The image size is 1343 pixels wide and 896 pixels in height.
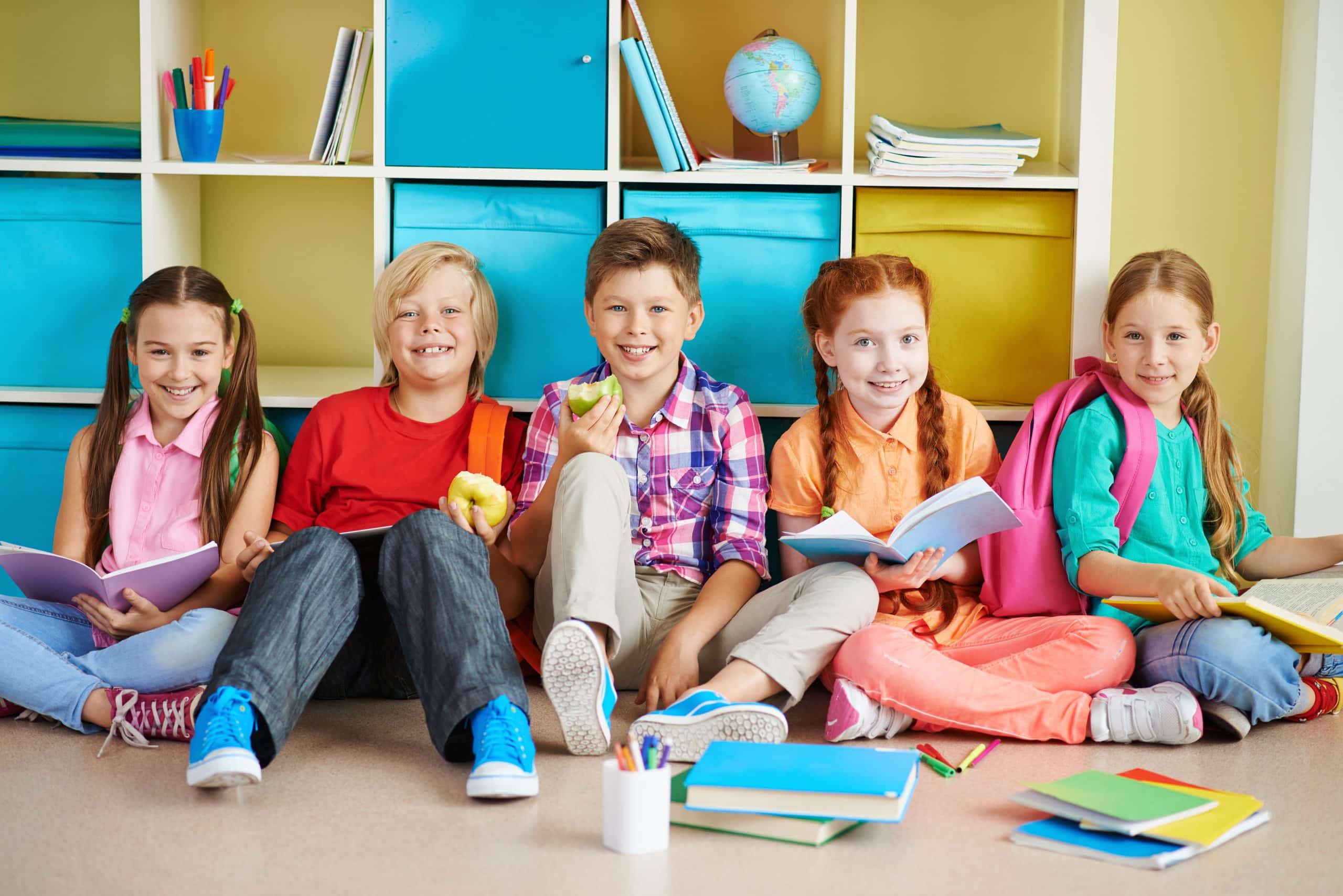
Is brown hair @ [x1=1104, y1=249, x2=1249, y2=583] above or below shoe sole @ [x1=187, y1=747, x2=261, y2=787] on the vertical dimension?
above

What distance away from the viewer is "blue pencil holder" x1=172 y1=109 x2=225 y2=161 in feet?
7.35

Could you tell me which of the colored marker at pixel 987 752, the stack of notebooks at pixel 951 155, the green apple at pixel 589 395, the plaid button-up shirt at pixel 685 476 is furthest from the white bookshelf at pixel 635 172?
the colored marker at pixel 987 752

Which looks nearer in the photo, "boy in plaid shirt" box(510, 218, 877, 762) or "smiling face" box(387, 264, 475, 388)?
"boy in plaid shirt" box(510, 218, 877, 762)

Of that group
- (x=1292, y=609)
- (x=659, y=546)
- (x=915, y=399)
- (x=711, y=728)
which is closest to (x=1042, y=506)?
(x=915, y=399)

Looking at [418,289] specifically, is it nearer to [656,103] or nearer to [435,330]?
[435,330]

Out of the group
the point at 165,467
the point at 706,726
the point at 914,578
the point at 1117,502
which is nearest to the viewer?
the point at 706,726

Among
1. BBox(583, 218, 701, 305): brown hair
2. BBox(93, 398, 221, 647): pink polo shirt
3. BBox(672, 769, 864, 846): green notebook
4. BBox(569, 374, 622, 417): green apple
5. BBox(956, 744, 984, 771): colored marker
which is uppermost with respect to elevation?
BBox(583, 218, 701, 305): brown hair

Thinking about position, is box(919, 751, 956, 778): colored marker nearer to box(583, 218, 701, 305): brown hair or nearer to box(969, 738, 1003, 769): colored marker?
box(969, 738, 1003, 769): colored marker

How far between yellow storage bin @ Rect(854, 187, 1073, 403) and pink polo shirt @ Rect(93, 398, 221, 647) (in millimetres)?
1236

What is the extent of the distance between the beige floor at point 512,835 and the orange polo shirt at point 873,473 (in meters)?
0.41

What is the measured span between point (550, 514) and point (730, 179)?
0.73m

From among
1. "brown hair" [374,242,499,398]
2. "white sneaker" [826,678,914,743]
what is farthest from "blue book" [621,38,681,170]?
"white sneaker" [826,678,914,743]

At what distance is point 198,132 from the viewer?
7.37ft

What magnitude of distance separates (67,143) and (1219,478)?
6.91 ft
